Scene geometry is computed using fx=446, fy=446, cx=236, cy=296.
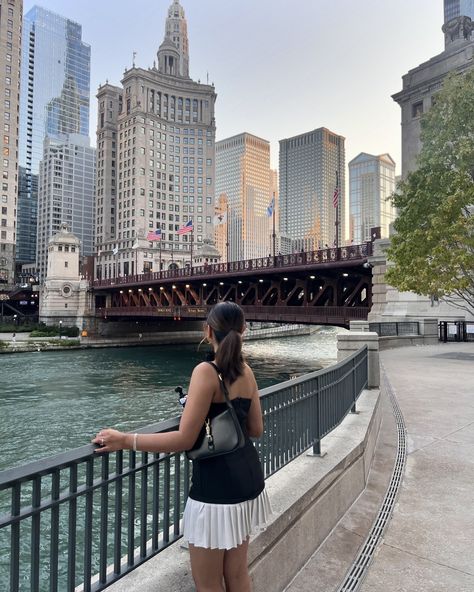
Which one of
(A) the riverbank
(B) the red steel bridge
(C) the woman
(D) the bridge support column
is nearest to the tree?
(B) the red steel bridge

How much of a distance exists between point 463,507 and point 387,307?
84.9ft

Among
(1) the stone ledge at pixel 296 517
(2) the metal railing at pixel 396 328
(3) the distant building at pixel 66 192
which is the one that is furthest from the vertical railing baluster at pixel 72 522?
(3) the distant building at pixel 66 192

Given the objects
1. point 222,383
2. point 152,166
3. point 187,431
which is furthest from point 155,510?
point 152,166

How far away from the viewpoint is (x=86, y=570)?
2.80 m

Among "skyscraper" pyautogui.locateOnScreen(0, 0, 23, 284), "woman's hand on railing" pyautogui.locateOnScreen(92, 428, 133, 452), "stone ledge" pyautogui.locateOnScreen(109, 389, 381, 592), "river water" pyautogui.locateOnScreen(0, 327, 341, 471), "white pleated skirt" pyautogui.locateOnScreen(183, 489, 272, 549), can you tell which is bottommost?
"river water" pyautogui.locateOnScreen(0, 327, 341, 471)

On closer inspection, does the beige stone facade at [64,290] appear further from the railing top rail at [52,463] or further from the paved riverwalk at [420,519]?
the railing top rail at [52,463]

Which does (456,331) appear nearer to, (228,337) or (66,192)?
(228,337)

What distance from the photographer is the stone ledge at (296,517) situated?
10.3 ft

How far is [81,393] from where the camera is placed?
2773cm

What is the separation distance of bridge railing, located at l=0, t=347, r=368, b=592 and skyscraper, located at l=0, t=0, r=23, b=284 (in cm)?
11300

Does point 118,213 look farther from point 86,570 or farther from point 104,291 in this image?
point 86,570

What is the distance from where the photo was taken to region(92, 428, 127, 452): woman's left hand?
2607 mm

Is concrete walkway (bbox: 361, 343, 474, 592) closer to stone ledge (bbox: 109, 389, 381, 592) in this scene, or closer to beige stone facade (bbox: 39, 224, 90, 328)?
stone ledge (bbox: 109, 389, 381, 592)

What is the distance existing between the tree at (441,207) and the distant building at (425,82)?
2276cm
